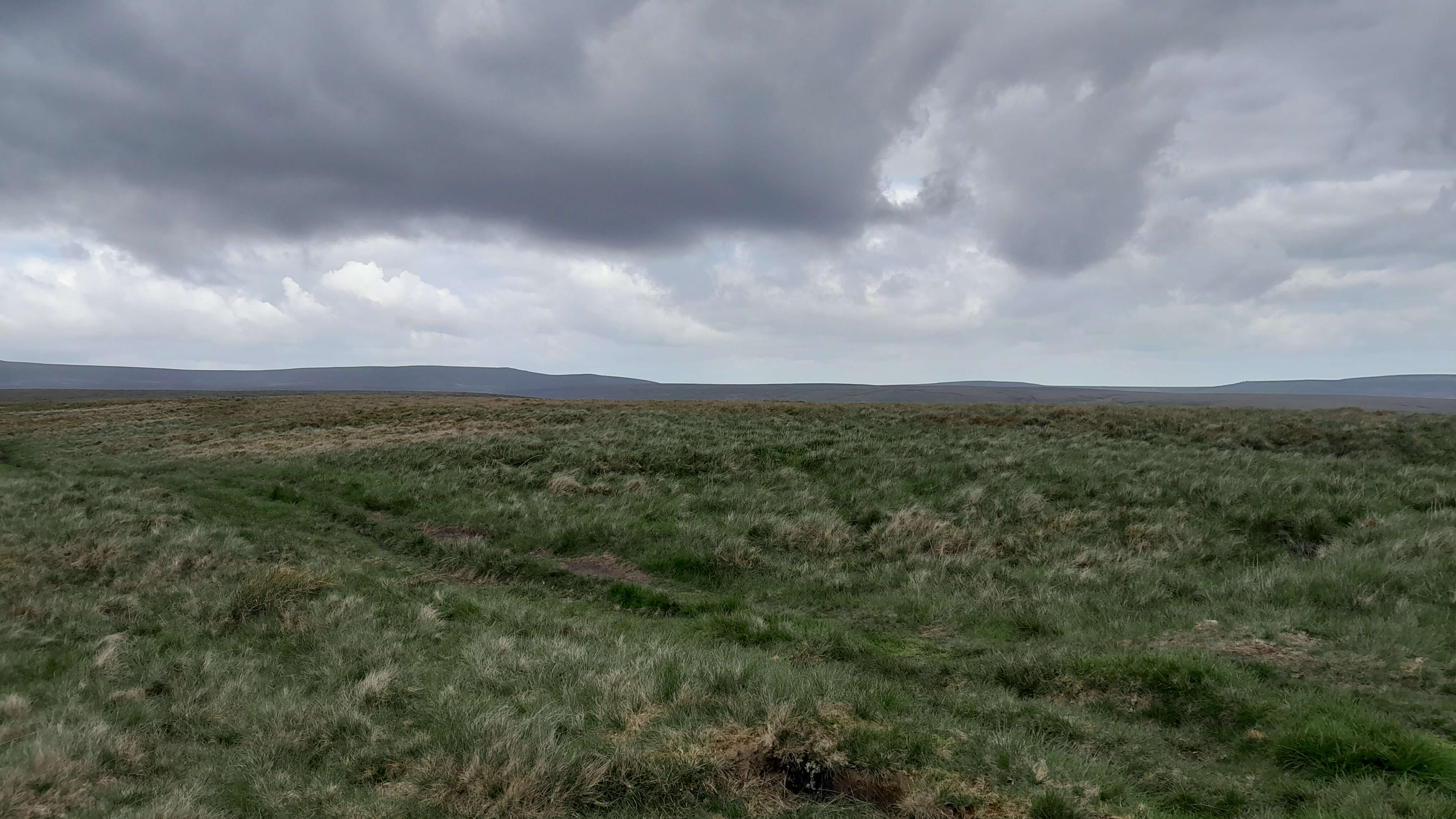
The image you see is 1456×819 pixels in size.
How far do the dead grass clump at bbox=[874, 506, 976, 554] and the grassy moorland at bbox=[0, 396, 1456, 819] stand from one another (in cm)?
12

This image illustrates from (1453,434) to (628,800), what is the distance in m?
36.9

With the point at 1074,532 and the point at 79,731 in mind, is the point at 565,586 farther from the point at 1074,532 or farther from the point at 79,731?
the point at 1074,532

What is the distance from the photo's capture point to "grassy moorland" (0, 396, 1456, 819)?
5.34 meters

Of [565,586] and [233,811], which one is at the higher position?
[233,811]

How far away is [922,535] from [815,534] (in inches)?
95.7

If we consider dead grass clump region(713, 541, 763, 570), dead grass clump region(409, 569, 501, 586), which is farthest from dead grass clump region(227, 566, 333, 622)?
dead grass clump region(713, 541, 763, 570)

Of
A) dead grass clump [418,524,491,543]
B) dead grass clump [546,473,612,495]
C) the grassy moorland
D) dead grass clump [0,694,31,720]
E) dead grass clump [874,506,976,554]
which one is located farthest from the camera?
dead grass clump [546,473,612,495]

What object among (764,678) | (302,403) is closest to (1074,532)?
(764,678)

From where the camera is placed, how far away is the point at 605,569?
14406mm

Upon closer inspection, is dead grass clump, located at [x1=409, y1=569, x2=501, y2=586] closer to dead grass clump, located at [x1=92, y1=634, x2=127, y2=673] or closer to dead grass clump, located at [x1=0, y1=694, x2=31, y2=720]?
dead grass clump, located at [x1=92, y1=634, x2=127, y2=673]

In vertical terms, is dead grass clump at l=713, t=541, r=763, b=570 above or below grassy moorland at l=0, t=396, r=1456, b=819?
below

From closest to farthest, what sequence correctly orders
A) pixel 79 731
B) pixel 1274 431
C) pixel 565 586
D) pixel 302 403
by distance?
pixel 79 731 → pixel 565 586 → pixel 1274 431 → pixel 302 403

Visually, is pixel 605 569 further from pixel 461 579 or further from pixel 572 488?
pixel 572 488

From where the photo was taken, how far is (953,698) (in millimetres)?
7391
